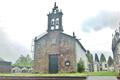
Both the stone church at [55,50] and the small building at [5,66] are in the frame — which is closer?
the stone church at [55,50]

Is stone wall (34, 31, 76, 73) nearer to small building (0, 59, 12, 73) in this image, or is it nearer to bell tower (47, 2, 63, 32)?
bell tower (47, 2, 63, 32)

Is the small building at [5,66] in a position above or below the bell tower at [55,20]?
below

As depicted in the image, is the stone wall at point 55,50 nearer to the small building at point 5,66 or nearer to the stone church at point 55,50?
the stone church at point 55,50

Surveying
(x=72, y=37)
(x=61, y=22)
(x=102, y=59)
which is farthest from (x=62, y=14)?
(x=102, y=59)

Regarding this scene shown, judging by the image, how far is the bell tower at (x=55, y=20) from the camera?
34.5 metres

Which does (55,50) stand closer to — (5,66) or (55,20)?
(55,20)

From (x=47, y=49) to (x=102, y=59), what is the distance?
6156cm

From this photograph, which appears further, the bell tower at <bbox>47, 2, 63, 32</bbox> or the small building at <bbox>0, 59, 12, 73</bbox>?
the small building at <bbox>0, 59, 12, 73</bbox>

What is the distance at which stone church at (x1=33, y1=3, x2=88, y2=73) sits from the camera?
109ft

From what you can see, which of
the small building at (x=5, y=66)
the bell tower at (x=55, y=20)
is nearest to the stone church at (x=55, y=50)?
the bell tower at (x=55, y=20)

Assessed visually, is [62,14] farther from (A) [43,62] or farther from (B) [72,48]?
(A) [43,62]

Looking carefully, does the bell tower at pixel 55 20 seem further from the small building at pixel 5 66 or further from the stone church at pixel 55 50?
the small building at pixel 5 66

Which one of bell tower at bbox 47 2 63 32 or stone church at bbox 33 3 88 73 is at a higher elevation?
bell tower at bbox 47 2 63 32

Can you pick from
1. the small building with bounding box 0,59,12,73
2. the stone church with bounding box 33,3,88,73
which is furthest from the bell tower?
the small building with bounding box 0,59,12,73
